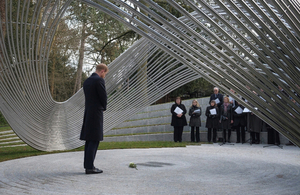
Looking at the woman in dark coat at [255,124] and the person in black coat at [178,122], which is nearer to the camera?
the woman in dark coat at [255,124]

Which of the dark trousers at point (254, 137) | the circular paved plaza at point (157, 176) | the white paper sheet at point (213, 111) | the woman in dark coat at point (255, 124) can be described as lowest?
the circular paved plaza at point (157, 176)

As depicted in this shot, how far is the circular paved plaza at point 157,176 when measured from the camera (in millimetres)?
4824

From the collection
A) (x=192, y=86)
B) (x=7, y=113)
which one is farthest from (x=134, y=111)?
(x=192, y=86)

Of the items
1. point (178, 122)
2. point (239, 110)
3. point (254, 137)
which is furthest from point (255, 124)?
point (178, 122)

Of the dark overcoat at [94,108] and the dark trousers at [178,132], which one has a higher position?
the dark overcoat at [94,108]

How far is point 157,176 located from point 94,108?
1.61 meters

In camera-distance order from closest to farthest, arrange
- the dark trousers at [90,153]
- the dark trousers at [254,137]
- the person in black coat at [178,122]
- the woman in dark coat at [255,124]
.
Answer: the dark trousers at [90,153], the woman in dark coat at [255,124], the dark trousers at [254,137], the person in black coat at [178,122]

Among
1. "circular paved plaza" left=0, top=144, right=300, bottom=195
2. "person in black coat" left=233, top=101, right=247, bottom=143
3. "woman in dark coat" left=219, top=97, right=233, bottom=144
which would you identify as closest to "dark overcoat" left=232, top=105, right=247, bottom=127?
"person in black coat" left=233, top=101, right=247, bottom=143

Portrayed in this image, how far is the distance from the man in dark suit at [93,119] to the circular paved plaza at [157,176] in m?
0.35

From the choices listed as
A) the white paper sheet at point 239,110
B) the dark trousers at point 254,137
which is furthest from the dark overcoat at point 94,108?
the dark trousers at point 254,137

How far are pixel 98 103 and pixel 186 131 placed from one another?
10090 millimetres

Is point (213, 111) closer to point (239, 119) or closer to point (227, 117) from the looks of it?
point (227, 117)

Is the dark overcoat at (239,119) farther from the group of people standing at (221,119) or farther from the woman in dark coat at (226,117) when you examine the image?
the woman in dark coat at (226,117)

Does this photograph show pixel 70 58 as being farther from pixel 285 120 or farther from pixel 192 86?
pixel 285 120
